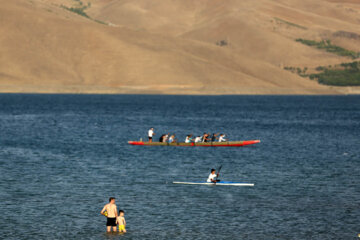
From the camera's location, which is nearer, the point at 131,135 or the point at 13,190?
the point at 13,190

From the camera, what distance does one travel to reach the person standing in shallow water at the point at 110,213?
122ft

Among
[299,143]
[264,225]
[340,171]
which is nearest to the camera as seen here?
[264,225]

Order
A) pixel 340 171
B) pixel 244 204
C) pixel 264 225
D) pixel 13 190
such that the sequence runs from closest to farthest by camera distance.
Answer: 1. pixel 264 225
2. pixel 244 204
3. pixel 13 190
4. pixel 340 171

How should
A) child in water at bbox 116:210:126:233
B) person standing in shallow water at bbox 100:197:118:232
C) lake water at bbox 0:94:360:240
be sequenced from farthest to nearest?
lake water at bbox 0:94:360:240, child in water at bbox 116:210:126:233, person standing in shallow water at bbox 100:197:118:232

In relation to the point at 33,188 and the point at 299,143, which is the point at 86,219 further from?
the point at 299,143

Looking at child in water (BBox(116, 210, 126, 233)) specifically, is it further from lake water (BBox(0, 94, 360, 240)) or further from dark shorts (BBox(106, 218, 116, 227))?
lake water (BBox(0, 94, 360, 240))

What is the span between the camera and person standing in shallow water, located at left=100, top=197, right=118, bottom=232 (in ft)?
122

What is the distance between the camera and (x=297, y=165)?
212 ft

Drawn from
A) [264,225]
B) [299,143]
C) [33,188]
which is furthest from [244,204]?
[299,143]

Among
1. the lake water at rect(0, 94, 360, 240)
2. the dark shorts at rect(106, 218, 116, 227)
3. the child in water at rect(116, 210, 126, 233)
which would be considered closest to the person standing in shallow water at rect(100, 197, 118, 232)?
the dark shorts at rect(106, 218, 116, 227)

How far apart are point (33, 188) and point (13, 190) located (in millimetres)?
1570

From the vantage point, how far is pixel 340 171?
60438 millimetres

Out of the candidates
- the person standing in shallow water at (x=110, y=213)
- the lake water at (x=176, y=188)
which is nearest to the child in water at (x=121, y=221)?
the person standing in shallow water at (x=110, y=213)

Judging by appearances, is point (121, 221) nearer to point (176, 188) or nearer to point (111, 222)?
point (111, 222)
